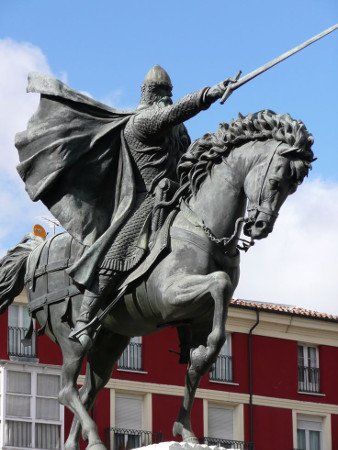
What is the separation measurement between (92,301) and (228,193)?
77.7 inches

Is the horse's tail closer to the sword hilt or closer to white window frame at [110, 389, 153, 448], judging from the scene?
the sword hilt

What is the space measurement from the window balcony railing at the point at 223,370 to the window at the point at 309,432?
3.76 m

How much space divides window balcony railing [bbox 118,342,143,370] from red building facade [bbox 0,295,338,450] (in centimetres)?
3

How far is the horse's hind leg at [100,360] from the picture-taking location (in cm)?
2084

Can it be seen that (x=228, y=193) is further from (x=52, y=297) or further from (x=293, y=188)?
(x=52, y=297)

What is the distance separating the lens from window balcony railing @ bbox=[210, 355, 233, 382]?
217 feet

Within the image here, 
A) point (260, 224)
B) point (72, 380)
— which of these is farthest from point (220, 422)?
point (260, 224)

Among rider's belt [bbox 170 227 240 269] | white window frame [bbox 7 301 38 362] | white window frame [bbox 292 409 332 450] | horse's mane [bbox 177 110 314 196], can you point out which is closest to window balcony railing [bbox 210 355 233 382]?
white window frame [bbox 292 409 332 450]

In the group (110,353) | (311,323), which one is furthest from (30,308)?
(311,323)

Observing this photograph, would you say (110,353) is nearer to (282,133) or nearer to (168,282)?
(168,282)

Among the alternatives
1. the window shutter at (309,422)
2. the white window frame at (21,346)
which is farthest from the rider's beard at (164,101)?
the window shutter at (309,422)

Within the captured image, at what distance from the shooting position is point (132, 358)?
63.7m

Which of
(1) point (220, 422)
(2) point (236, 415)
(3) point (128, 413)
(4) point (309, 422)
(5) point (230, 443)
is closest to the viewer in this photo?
(3) point (128, 413)

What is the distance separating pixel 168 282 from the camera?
762 inches
